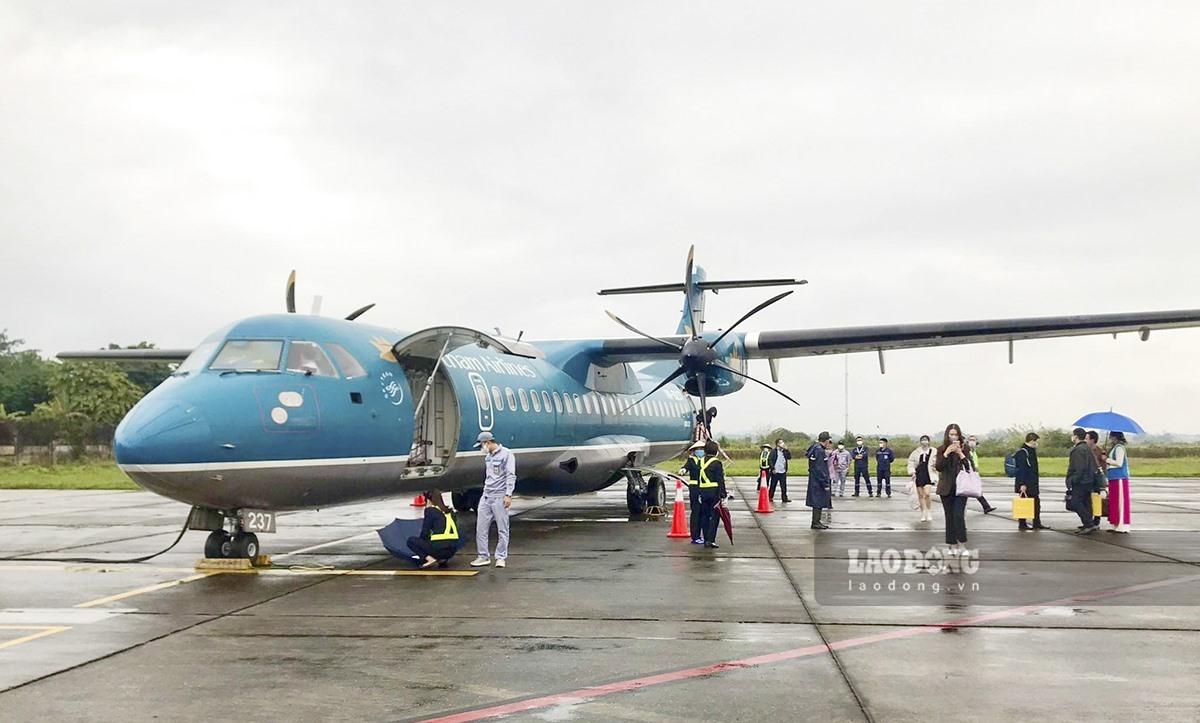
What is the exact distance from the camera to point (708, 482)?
42.9 ft

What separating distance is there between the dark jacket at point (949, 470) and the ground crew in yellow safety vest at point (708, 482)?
2.74 metres

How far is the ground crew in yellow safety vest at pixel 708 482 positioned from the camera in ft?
42.7

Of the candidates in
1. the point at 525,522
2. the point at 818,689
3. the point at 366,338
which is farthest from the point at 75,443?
the point at 818,689

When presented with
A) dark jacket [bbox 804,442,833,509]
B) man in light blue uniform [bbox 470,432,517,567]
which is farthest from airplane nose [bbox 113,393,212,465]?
dark jacket [bbox 804,442,833,509]

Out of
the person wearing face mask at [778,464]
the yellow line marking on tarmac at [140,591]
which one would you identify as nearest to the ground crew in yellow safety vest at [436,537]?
the yellow line marking on tarmac at [140,591]

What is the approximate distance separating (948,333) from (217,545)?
529 inches

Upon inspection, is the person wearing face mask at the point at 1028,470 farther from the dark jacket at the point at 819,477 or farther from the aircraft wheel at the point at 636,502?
the aircraft wheel at the point at 636,502

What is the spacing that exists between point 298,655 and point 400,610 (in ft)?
5.96

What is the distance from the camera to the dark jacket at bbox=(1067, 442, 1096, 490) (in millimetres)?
14758

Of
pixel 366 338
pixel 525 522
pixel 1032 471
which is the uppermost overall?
pixel 366 338

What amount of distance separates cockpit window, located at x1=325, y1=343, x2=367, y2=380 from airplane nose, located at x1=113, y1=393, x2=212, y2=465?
6.62 feet

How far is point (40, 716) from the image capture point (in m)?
5.20

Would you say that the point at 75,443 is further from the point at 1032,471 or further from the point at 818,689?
the point at 818,689

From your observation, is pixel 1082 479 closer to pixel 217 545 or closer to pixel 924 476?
pixel 924 476
